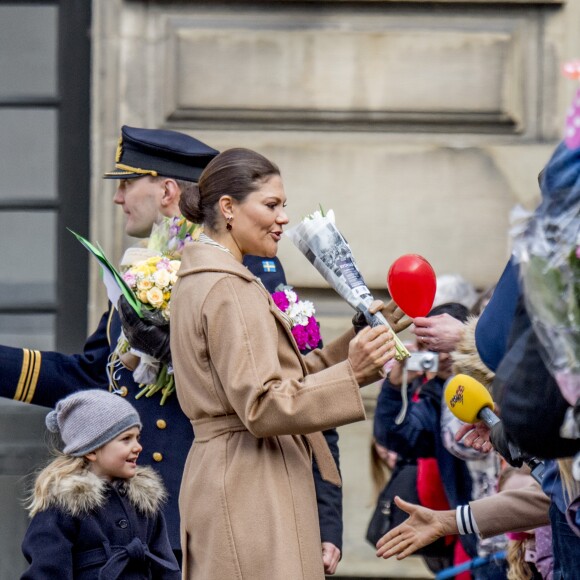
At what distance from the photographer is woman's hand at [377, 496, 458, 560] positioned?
14.3 feet

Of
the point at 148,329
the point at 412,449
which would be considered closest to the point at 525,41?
the point at 412,449

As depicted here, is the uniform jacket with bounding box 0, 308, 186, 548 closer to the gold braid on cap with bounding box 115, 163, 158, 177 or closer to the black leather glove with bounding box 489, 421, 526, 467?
the gold braid on cap with bounding box 115, 163, 158, 177

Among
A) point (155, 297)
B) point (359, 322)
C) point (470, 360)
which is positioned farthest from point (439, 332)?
point (155, 297)

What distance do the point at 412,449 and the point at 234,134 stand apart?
1672 mm

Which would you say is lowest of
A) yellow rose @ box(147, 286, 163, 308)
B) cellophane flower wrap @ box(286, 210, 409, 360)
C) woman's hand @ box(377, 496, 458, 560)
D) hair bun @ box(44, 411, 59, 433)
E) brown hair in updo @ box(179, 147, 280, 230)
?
woman's hand @ box(377, 496, 458, 560)

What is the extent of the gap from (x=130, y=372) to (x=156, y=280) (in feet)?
1.43

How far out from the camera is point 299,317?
464 centimetres

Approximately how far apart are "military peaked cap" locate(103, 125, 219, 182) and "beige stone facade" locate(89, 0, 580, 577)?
1.41 metres

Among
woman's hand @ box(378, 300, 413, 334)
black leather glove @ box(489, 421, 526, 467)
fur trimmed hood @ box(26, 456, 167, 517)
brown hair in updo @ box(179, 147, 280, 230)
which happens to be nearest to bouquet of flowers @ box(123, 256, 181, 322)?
brown hair in updo @ box(179, 147, 280, 230)

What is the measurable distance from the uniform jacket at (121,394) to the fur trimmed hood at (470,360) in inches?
25.3

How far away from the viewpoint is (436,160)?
662cm

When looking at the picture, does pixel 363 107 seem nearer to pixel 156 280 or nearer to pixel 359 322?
pixel 156 280

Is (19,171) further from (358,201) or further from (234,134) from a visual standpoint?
(358,201)

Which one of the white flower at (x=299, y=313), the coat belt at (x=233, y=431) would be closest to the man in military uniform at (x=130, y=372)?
the white flower at (x=299, y=313)
